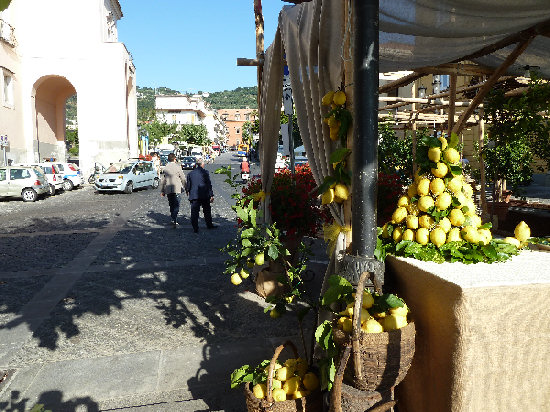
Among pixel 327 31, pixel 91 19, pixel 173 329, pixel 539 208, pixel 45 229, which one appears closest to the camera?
pixel 327 31

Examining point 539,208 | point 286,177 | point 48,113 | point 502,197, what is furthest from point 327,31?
point 48,113

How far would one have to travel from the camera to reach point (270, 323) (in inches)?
187

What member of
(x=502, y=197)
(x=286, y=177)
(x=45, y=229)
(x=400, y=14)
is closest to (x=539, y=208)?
(x=502, y=197)

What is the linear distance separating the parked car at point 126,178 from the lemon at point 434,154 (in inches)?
756

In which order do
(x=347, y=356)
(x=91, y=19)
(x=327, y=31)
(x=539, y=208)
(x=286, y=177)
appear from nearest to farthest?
(x=347, y=356), (x=327, y=31), (x=286, y=177), (x=539, y=208), (x=91, y=19)

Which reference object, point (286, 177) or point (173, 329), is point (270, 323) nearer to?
point (173, 329)

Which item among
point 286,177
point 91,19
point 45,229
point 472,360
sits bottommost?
point 45,229

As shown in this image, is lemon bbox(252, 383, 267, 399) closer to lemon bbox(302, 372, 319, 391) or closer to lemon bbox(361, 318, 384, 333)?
lemon bbox(302, 372, 319, 391)

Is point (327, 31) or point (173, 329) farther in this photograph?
point (173, 329)

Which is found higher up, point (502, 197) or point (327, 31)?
point (327, 31)

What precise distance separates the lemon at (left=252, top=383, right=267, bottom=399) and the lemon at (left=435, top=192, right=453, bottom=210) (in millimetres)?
1555

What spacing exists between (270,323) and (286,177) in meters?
2.16

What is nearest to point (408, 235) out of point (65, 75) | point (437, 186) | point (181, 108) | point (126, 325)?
point (437, 186)

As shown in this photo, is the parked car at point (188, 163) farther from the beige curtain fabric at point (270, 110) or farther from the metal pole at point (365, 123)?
the metal pole at point (365, 123)
